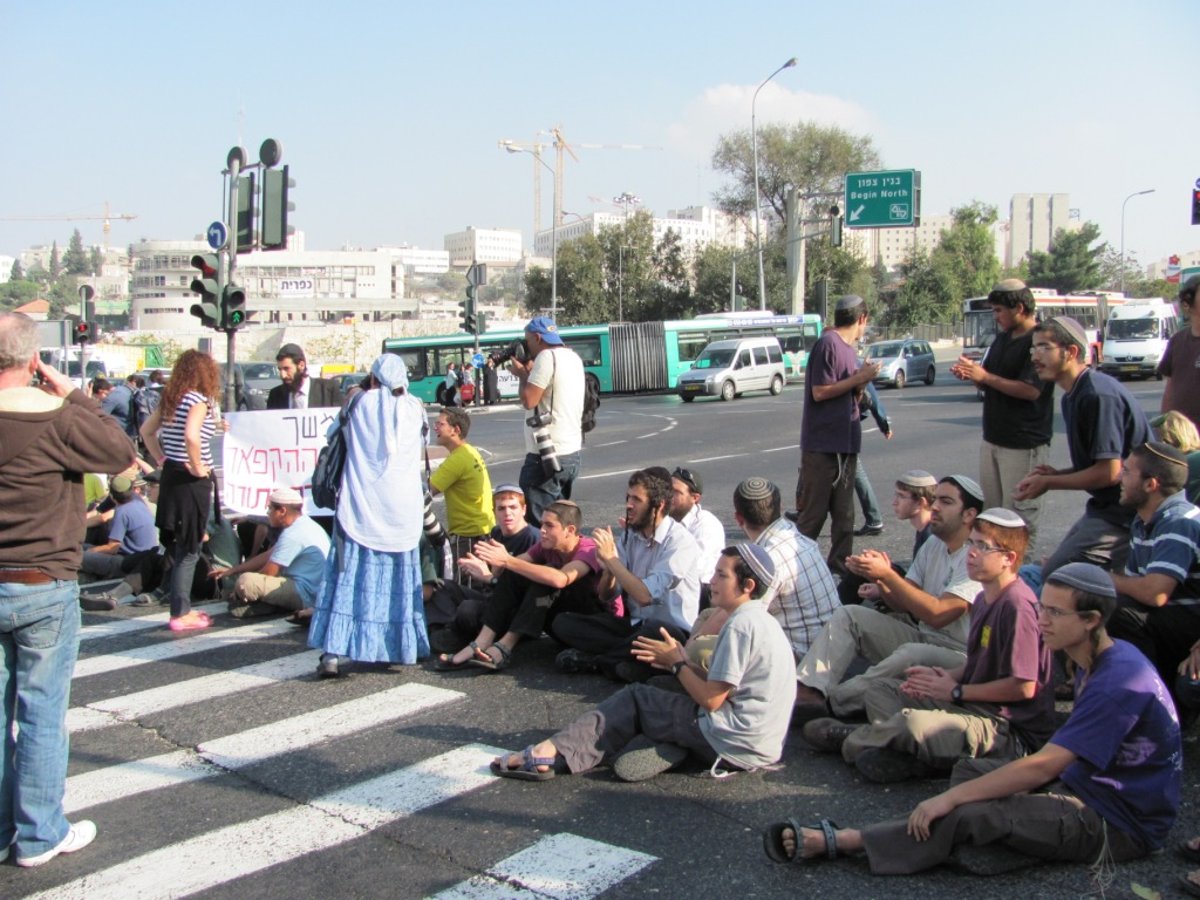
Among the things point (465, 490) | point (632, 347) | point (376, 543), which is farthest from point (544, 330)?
point (632, 347)

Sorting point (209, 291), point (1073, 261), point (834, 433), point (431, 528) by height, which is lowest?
point (431, 528)

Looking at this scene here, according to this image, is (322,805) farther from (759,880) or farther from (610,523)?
(610,523)

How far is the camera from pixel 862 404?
977cm

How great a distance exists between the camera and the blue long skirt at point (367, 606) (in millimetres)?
6406

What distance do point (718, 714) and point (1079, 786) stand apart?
1.49 m

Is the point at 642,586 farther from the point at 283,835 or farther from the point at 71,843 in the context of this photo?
the point at 71,843

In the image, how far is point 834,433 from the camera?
793 cm

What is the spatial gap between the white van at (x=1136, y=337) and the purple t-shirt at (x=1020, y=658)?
112 feet

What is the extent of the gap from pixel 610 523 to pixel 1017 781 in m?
7.68

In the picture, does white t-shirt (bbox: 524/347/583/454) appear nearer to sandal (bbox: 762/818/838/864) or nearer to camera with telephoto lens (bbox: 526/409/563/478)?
camera with telephoto lens (bbox: 526/409/563/478)

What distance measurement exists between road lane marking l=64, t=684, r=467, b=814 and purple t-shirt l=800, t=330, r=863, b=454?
3.26 metres

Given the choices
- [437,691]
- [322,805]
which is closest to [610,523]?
[437,691]

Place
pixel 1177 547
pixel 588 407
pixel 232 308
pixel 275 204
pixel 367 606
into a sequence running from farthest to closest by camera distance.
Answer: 1. pixel 275 204
2. pixel 232 308
3. pixel 588 407
4. pixel 367 606
5. pixel 1177 547

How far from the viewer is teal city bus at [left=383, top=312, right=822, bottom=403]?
41.8 metres
